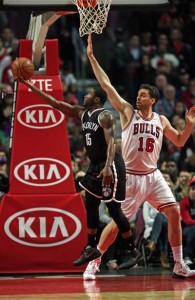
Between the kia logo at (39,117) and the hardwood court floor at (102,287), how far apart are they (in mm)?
1876

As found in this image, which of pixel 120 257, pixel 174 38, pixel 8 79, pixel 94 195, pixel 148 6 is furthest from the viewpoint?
pixel 174 38

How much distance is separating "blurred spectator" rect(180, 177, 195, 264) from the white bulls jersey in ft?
7.27

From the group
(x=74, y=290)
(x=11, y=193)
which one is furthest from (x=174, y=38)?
(x=74, y=290)

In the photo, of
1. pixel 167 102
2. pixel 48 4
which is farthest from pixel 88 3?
pixel 167 102

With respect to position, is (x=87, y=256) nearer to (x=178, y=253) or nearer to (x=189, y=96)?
(x=178, y=253)

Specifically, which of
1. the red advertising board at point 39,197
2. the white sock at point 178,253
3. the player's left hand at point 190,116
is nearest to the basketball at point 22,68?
the red advertising board at point 39,197

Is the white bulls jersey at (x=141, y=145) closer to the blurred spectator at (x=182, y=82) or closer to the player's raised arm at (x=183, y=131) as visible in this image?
the player's raised arm at (x=183, y=131)

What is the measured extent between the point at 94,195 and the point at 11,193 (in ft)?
4.58

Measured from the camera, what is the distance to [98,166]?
409 inches

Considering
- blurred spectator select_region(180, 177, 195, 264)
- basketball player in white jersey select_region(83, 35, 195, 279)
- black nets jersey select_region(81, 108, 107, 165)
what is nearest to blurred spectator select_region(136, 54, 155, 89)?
blurred spectator select_region(180, 177, 195, 264)

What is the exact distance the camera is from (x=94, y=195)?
10375 mm

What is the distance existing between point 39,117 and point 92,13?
147 cm

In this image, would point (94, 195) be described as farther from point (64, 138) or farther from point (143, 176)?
point (64, 138)

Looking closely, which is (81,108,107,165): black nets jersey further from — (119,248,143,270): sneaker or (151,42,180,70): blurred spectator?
(151,42,180,70): blurred spectator
